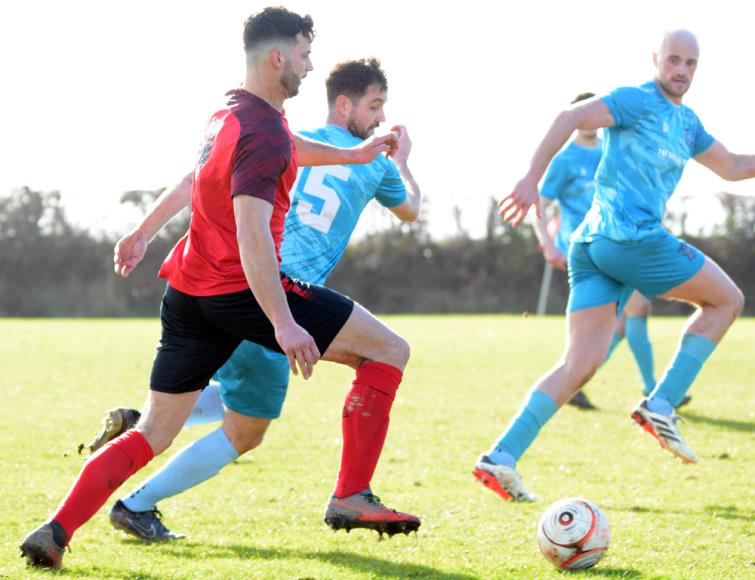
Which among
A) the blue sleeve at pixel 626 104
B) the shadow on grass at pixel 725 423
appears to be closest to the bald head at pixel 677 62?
the blue sleeve at pixel 626 104

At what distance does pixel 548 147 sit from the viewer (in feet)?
18.0

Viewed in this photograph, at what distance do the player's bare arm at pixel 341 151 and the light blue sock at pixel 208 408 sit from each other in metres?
1.57

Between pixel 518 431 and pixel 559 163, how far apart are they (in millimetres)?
4240

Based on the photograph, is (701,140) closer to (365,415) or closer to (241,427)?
(365,415)

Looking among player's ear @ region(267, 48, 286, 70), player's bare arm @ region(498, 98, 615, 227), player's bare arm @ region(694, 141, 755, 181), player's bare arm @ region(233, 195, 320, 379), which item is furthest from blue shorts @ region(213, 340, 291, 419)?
player's bare arm @ region(694, 141, 755, 181)

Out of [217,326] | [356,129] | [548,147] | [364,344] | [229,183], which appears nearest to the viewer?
[229,183]

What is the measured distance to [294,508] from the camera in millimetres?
5480

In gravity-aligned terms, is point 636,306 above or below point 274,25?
below

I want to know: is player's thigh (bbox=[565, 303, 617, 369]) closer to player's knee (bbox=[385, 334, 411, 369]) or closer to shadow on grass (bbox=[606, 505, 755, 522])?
shadow on grass (bbox=[606, 505, 755, 522])

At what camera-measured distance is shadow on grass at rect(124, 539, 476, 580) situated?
4070mm

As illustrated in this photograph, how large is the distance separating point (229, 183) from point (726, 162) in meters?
3.42

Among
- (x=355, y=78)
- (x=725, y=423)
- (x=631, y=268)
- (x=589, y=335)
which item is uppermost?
(x=355, y=78)

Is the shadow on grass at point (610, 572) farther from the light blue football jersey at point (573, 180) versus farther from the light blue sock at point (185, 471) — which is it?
the light blue football jersey at point (573, 180)

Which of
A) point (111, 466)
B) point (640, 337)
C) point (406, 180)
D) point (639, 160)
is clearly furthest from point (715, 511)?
point (640, 337)
